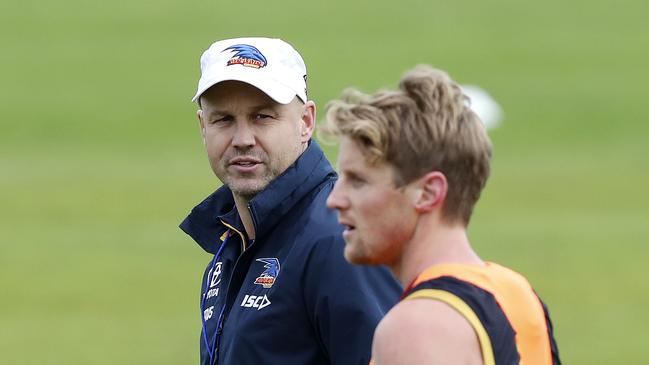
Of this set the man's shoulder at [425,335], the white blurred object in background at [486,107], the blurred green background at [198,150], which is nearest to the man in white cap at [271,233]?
the man's shoulder at [425,335]

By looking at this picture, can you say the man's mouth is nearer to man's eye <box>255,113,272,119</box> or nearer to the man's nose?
the man's nose

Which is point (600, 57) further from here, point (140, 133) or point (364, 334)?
point (364, 334)

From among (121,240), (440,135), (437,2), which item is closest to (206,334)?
(440,135)

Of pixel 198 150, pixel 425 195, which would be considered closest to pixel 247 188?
pixel 425 195

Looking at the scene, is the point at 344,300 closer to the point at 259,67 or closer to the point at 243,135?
the point at 243,135

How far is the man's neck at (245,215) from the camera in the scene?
18.7 feet

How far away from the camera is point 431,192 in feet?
13.7

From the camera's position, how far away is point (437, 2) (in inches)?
1746

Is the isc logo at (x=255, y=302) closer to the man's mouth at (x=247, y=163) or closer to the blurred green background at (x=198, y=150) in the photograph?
the man's mouth at (x=247, y=163)

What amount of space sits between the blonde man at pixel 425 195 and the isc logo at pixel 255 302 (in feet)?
3.11

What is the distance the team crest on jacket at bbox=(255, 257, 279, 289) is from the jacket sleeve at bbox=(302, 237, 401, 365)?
0.18 meters

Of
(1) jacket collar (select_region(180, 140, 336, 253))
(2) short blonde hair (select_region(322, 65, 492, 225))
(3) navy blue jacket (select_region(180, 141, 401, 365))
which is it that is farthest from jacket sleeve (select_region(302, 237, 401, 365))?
(2) short blonde hair (select_region(322, 65, 492, 225))

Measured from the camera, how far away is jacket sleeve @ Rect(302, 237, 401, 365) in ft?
16.3

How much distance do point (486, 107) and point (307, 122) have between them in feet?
91.4
